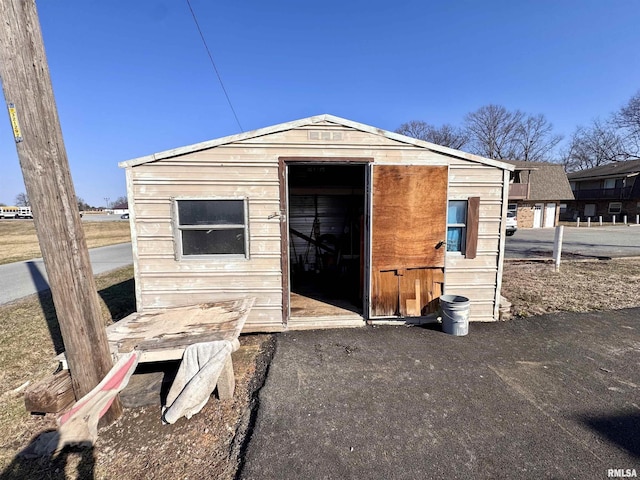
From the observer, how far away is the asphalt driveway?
2066 millimetres

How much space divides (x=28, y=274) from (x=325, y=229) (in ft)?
28.9

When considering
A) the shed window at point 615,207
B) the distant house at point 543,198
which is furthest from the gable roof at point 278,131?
the shed window at point 615,207

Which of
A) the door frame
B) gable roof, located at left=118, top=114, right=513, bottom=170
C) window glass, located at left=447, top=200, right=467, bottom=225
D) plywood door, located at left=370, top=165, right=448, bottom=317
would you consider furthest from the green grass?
window glass, located at left=447, top=200, right=467, bottom=225

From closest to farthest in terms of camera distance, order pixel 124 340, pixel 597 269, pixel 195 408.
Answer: pixel 195 408 → pixel 124 340 → pixel 597 269

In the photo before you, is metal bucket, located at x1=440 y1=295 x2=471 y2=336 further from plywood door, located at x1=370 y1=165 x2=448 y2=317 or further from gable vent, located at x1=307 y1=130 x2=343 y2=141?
gable vent, located at x1=307 y1=130 x2=343 y2=141

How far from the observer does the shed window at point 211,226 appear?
413 centimetres

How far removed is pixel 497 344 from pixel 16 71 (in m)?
5.52

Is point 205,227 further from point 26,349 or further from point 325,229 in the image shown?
point 325,229

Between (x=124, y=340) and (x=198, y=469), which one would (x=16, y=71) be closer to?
(x=124, y=340)

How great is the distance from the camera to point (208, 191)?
161 inches

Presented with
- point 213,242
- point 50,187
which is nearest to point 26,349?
point 213,242

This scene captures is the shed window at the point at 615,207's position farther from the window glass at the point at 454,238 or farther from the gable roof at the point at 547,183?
the window glass at the point at 454,238

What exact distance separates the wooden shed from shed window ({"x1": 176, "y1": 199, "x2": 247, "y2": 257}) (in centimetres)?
1

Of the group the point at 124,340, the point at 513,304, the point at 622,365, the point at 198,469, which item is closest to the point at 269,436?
the point at 198,469
